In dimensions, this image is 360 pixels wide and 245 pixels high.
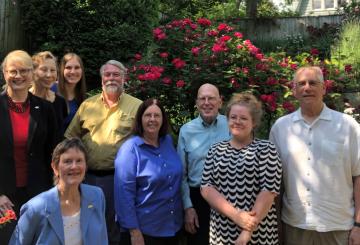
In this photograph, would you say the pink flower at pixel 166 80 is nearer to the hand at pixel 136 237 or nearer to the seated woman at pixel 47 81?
the seated woman at pixel 47 81

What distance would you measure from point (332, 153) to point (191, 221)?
131 centimetres

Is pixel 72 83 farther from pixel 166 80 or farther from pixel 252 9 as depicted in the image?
pixel 252 9

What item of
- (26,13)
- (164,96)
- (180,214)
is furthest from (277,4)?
(180,214)


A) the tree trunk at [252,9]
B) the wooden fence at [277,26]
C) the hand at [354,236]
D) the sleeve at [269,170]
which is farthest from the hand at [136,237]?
the tree trunk at [252,9]

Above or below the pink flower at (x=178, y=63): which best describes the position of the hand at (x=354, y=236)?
below

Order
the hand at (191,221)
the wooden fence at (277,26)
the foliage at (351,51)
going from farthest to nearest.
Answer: the wooden fence at (277,26)
the foliage at (351,51)
the hand at (191,221)

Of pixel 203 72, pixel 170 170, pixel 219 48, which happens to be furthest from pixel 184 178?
pixel 219 48

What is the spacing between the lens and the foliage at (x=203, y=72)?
538 centimetres

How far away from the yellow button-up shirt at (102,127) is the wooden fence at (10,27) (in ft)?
21.5

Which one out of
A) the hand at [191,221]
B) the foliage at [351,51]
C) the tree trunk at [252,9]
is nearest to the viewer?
the hand at [191,221]

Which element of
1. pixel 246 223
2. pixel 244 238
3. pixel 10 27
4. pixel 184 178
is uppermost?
pixel 10 27

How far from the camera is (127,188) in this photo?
371 cm

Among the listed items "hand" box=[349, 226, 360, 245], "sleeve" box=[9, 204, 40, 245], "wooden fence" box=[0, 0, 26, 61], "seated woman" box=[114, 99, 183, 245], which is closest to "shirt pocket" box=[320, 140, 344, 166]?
"hand" box=[349, 226, 360, 245]

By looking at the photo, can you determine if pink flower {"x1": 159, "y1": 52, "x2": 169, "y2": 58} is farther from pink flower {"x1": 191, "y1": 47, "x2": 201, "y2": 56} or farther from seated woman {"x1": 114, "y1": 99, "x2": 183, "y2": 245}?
seated woman {"x1": 114, "y1": 99, "x2": 183, "y2": 245}
